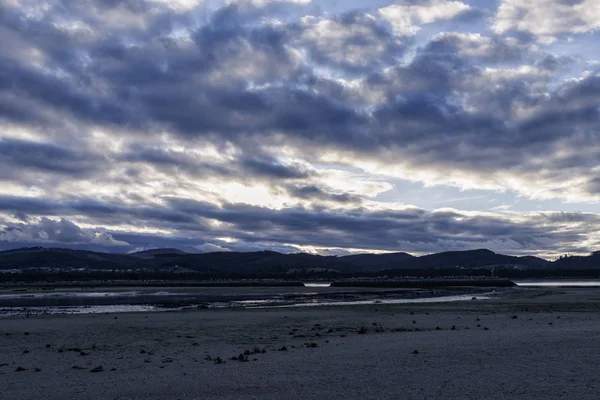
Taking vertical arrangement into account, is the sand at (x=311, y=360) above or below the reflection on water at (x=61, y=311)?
above

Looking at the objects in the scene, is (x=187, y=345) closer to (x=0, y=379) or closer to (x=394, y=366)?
(x=0, y=379)

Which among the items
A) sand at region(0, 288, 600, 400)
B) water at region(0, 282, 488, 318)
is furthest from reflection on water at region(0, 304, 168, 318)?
sand at region(0, 288, 600, 400)

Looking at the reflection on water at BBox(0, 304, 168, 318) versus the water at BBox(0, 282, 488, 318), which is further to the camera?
the water at BBox(0, 282, 488, 318)

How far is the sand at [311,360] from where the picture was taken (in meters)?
15.0

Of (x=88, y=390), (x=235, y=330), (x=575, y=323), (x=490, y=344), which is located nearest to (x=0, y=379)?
(x=88, y=390)

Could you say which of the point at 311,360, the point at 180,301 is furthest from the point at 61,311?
the point at 311,360

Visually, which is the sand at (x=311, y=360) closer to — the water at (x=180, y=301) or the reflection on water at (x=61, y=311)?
the reflection on water at (x=61, y=311)

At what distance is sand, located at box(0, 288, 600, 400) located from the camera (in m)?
15.0

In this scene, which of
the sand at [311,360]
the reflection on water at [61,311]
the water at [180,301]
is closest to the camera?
the sand at [311,360]

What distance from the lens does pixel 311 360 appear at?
19.9 m

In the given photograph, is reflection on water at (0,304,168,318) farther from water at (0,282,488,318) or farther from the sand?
the sand

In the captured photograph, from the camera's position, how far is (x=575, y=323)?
30672mm

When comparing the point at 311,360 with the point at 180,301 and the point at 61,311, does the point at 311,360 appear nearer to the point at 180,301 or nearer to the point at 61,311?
the point at 61,311

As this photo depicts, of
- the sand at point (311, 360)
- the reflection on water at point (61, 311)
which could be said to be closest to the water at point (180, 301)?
the reflection on water at point (61, 311)
